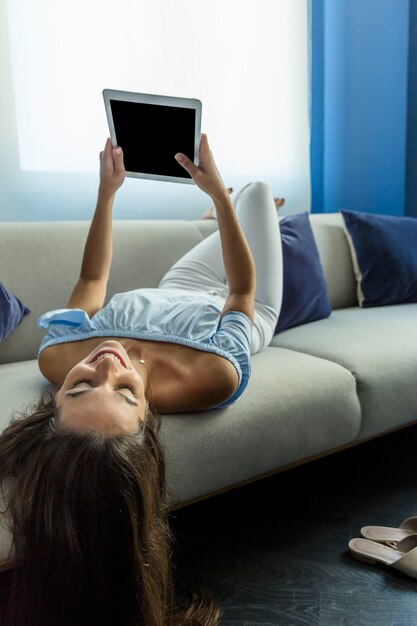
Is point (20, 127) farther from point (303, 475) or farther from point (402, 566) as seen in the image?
point (402, 566)

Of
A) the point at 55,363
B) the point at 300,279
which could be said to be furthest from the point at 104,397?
the point at 300,279

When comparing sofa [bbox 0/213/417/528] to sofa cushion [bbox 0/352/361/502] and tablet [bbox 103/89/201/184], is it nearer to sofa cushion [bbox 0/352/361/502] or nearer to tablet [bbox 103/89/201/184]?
sofa cushion [bbox 0/352/361/502]

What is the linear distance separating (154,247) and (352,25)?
73.2 inches

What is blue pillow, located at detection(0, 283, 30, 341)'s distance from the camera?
5.79ft

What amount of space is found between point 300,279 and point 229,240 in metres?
0.62

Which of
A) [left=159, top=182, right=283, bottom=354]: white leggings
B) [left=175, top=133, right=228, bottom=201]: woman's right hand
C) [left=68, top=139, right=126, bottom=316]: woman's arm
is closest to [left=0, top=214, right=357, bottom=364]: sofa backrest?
[left=159, top=182, right=283, bottom=354]: white leggings

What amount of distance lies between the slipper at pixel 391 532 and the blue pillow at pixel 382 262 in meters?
1.19

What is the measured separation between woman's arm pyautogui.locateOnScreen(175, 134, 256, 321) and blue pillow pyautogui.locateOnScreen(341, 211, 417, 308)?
1.04 m

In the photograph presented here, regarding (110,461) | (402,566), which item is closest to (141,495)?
(110,461)

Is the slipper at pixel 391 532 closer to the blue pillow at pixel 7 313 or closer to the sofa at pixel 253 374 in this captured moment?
the sofa at pixel 253 374

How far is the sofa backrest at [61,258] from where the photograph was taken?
189 cm

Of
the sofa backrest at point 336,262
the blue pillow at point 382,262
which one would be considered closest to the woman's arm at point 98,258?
the sofa backrest at point 336,262

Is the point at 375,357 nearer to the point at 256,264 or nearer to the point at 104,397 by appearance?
the point at 256,264

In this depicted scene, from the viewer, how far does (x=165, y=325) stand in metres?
1.62
